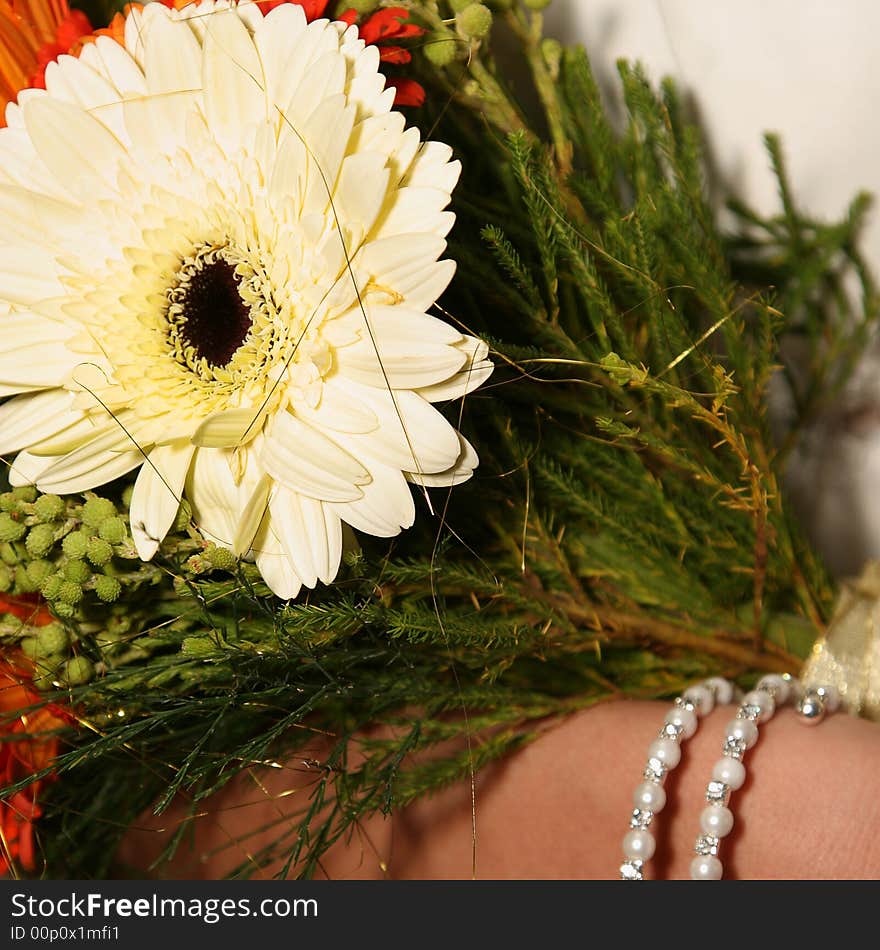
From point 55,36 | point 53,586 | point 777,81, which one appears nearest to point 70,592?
point 53,586

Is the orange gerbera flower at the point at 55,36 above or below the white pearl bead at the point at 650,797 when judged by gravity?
above

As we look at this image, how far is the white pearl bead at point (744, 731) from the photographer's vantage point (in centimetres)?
41

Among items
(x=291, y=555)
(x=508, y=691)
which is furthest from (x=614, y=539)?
(x=291, y=555)

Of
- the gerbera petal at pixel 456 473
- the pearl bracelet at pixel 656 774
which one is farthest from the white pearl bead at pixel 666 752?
the gerbera petal at pixel 456 473

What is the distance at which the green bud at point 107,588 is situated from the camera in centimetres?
34

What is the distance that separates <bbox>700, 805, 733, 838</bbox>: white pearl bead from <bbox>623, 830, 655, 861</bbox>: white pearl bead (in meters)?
0.02

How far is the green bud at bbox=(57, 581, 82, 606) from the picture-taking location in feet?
1.11

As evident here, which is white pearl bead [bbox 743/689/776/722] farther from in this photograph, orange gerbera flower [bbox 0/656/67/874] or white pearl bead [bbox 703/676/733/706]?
orange gerbera flower [bbox 0/656/67/874]

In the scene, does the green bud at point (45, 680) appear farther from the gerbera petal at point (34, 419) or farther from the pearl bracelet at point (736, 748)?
the pearl bracelet at point (736, 748)

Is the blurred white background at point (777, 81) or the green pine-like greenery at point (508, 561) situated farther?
the blurred white background at point (777, 81)

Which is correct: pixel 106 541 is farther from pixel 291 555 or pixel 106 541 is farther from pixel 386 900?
pixel 386 900

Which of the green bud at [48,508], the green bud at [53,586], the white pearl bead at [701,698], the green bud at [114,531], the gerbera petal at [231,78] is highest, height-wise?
the gerbera petal at [231,78]

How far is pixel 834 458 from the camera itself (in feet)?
1.93

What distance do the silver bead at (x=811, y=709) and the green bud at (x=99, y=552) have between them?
12.1 inches
